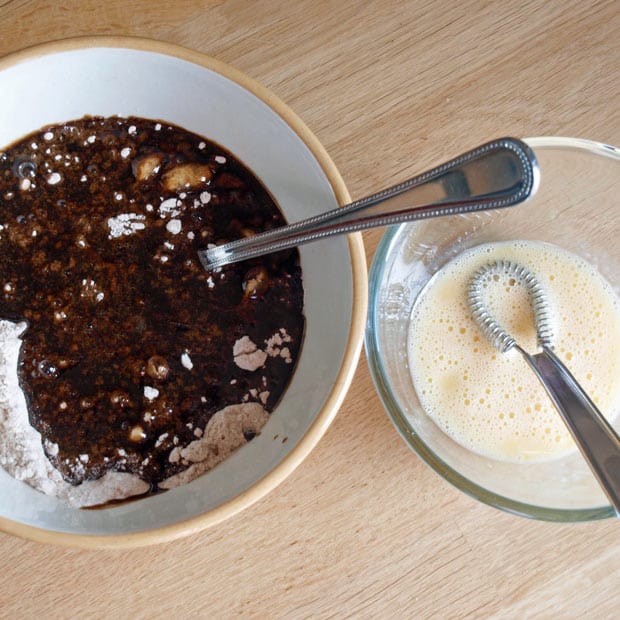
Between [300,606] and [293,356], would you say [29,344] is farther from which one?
[300,606]

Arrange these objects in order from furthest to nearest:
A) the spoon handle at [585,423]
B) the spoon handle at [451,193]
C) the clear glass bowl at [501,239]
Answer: the clear glass bowl at [501,239] < the spoon handle at [585,423] < the spoon handle at [451,193]

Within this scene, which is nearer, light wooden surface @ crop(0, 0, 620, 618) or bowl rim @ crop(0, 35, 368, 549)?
bowl rim @ crop(0, 35, 368, 549)

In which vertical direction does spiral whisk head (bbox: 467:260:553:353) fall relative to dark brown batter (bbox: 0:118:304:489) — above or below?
below

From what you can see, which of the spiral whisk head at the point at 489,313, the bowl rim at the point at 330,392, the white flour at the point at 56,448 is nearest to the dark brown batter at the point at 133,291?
the white flour at the point at 56,448

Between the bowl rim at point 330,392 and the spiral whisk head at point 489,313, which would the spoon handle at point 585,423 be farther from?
the bowl rim at point 330,392

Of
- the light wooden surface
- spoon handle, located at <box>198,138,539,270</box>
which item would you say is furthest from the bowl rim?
the light wooden surface

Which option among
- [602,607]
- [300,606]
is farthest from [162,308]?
[602,607]

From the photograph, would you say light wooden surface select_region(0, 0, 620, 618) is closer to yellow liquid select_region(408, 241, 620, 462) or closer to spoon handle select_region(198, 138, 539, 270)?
yellow liquid select_region(408, 241, 620, 462)

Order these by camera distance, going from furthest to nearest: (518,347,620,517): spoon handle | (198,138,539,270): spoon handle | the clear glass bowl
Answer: the clear glass bowl, (518,347,620,517): spoon handle, (198,138,539,270): spoon handle
